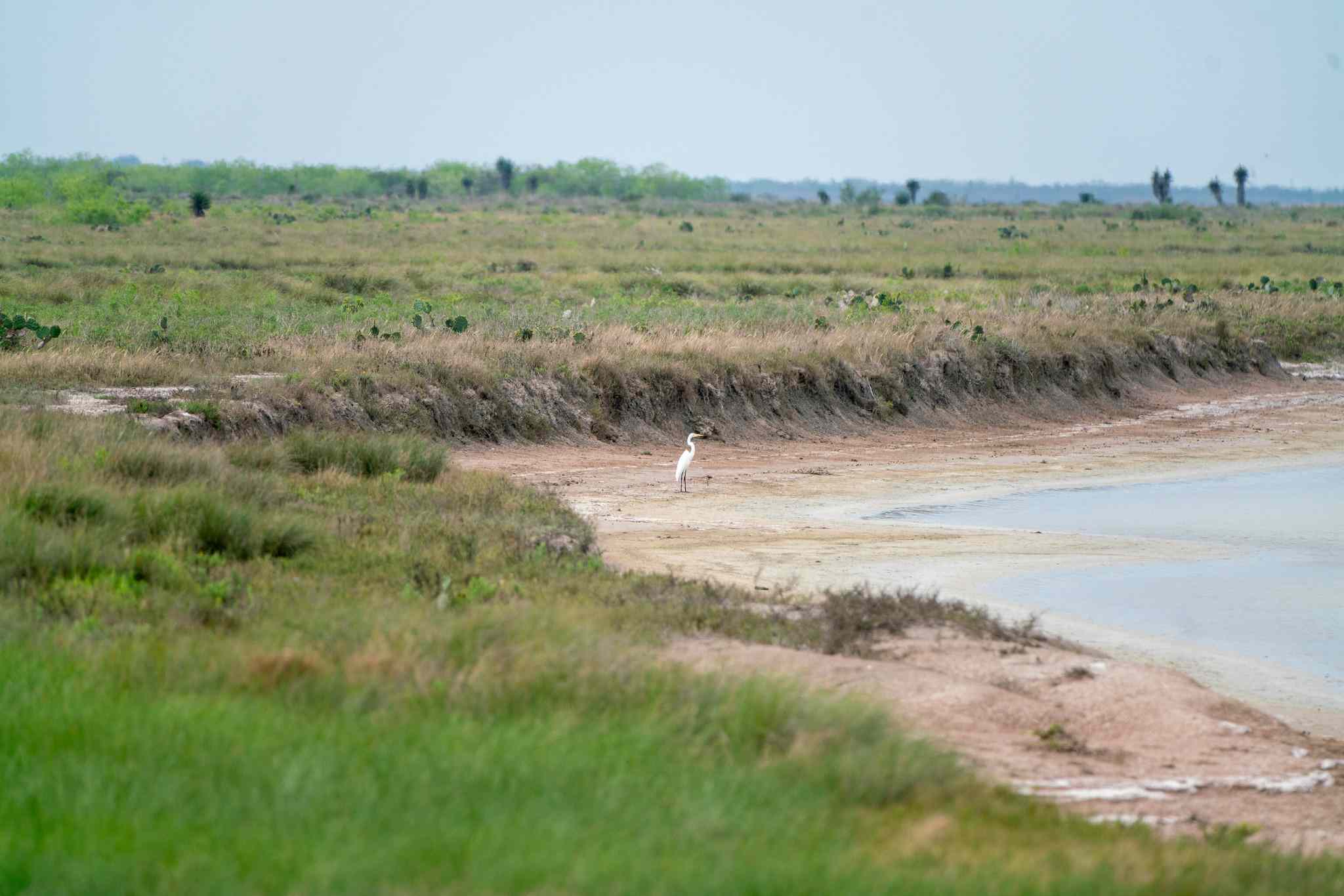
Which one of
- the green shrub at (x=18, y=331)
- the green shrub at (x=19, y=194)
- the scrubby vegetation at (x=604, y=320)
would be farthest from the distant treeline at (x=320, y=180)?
the green shrub at (x=18, y=331)

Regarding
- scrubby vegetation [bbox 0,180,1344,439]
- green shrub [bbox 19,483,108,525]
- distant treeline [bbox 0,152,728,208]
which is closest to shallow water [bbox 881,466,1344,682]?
scrubby vegetation [bbox 0,180,1344,439]

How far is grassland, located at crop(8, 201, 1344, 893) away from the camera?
5133mm

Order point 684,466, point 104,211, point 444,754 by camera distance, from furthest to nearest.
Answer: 1. point 104,211
2. point 684,466
3. point 444,754

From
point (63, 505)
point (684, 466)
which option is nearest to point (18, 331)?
point (684, 466)

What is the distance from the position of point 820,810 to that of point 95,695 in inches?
130

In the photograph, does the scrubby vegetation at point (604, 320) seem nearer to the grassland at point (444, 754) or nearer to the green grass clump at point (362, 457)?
the green grass clump at point (362, 457)

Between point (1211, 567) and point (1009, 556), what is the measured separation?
80.2 inches

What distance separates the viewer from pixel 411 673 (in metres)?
7.14

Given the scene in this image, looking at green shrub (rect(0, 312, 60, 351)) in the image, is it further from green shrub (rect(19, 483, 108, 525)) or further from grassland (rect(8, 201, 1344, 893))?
green shrub (rect(19, 483, 108, 525))

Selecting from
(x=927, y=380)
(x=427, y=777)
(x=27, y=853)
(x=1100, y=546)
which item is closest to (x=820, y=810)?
(x=427, y=777)

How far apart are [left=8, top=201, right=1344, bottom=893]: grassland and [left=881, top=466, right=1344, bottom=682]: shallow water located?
2556mm

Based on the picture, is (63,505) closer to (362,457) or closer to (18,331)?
(362,457)

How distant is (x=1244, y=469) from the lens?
22.0 meters

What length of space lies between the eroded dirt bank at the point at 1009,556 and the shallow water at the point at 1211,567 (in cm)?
59
